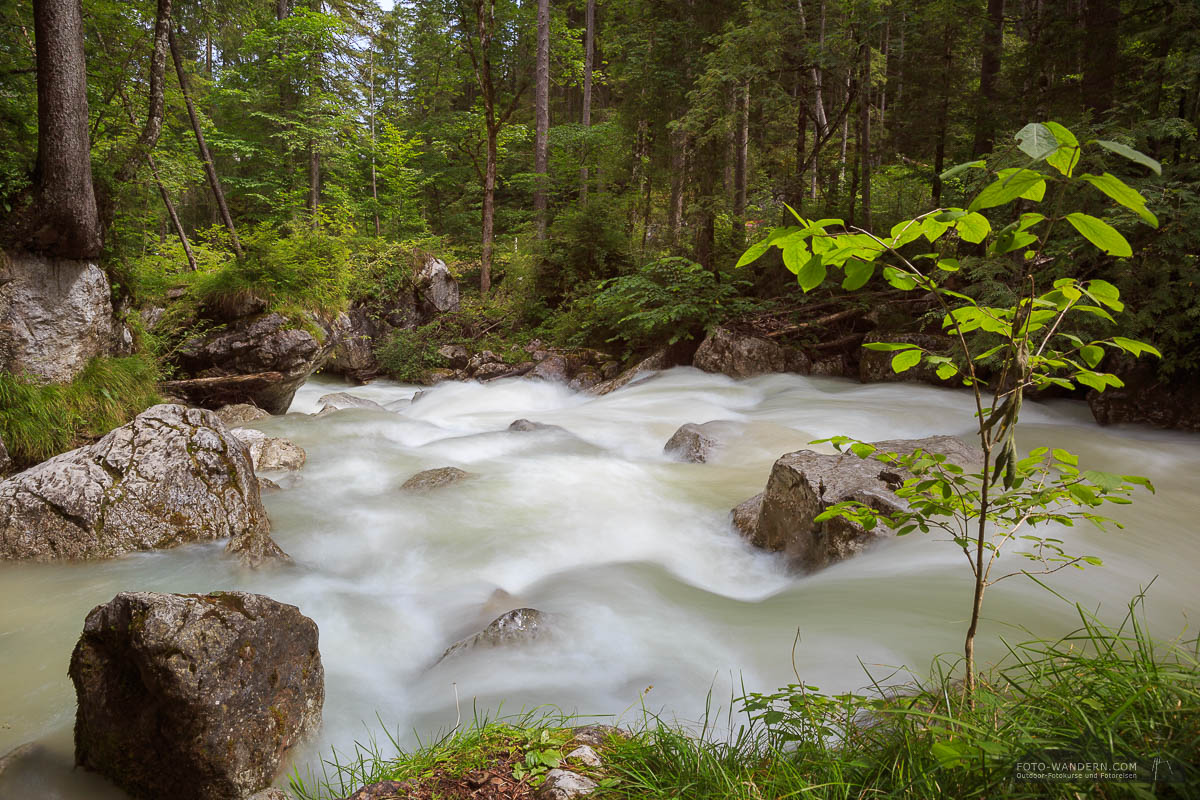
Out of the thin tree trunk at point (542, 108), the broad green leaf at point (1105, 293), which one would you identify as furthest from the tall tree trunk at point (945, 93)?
the broad green leaf at point (1105, 293)

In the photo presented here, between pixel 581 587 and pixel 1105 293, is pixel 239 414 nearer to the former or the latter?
pixel 581 587

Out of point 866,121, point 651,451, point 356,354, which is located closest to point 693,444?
point 651,451

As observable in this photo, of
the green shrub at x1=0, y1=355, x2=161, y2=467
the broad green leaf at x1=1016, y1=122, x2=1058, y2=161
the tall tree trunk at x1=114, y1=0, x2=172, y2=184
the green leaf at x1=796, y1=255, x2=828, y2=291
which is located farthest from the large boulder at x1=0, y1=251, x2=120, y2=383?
the broad green leaf at x1=1016, y1=122, x2=1058, y2=161

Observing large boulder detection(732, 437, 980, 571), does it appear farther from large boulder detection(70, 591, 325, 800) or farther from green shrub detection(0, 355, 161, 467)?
green shrub detection(0, 355, 161, 467)

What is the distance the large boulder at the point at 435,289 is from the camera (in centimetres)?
1645

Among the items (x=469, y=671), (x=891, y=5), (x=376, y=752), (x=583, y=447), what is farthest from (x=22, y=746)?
(x=891, y=5)

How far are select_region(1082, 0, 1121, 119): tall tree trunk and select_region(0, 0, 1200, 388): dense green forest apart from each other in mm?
32

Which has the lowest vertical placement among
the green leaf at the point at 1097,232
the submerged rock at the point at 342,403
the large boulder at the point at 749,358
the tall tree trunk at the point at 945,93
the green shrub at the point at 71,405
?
the submerged rock at the point at 342,403

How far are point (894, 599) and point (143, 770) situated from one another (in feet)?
13.1

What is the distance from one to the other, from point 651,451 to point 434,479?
9.70 ft

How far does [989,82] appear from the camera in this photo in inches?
421

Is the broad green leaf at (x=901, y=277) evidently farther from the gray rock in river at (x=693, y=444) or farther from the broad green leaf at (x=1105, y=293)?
the gray rock in river at (x=693, y=444)

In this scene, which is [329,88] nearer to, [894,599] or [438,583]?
[438,583]

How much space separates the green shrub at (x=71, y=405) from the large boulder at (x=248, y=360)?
1924mm
